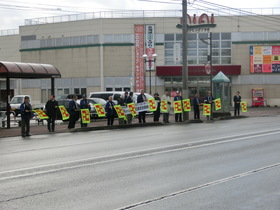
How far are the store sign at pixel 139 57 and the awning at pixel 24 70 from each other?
25.0 meters

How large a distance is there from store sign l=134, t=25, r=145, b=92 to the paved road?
35510mm

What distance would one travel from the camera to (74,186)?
833 cm

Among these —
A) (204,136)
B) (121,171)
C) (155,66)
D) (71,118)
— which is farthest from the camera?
(155,66)

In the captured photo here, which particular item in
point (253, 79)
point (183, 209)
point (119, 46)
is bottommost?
point (183, 209)

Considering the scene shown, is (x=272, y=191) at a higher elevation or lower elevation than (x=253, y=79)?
lower

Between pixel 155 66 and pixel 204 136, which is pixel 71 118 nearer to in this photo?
pixel 204 136

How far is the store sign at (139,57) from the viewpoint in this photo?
50.7m

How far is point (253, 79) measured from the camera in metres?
51.2

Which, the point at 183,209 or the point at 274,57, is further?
the point at 274,57

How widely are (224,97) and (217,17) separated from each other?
21.4 metres

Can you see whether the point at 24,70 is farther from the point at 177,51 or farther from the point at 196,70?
the point at 196,70

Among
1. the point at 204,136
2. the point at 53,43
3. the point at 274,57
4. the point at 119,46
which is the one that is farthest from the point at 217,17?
the point at 204,136

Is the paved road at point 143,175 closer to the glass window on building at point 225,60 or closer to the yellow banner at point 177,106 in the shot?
the yellow banner at point 177,106

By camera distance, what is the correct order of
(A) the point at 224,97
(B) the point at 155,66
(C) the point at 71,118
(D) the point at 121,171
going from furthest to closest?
(B) the point at 155,66
(A) the point at 224,97
(C) the point at 71,118
(D) the point at 121,171
